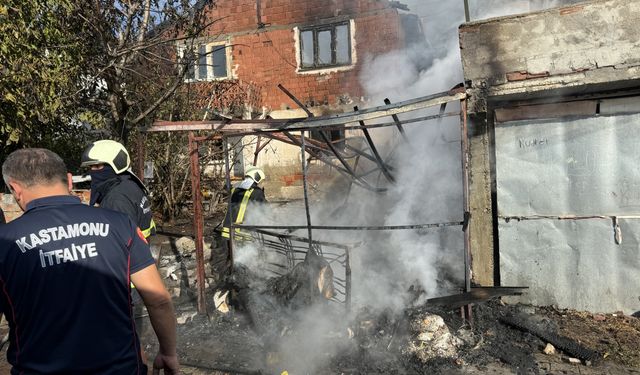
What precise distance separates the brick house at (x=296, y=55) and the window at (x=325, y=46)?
0.03 m

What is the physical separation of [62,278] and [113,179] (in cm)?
209

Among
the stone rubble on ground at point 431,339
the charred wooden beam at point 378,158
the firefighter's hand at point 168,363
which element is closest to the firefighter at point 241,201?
the charred wooden beam at point 378,158

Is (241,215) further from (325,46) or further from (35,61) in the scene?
(325,46)

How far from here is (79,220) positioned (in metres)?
1.94

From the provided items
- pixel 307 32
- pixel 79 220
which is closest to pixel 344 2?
pixel 307 32

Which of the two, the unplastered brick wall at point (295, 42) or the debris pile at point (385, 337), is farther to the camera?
the unplastered brick wall at point (295, 42)

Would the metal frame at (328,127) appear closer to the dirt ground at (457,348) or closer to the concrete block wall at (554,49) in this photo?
the dirt ground at (457,348)

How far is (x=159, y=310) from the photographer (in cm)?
212

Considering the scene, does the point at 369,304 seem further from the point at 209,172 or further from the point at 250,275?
the point at 209,172

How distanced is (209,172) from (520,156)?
30.8 feet

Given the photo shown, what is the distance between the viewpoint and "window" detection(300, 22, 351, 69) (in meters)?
13.4

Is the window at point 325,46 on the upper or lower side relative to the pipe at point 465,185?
upper

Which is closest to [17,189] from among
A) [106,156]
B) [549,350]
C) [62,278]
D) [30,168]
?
[30,168]

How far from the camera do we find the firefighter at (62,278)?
1839 mm
